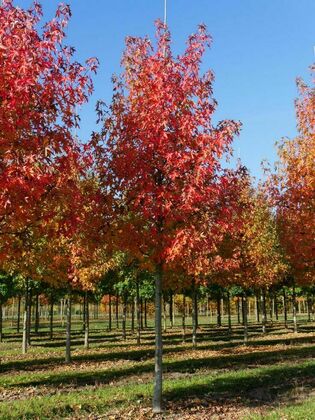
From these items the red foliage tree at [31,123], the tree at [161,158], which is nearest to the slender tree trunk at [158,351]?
the tree at [161,158]

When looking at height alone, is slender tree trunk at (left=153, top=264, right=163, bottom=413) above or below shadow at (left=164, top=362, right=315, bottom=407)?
above

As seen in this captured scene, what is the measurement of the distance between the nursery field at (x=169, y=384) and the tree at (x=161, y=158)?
1.26 m

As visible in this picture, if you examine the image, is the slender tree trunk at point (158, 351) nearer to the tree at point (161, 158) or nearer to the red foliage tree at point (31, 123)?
the tree at point (161, 158)

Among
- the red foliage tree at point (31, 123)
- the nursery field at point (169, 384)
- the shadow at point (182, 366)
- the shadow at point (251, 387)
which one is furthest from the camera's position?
the shadow at point (182, 366)

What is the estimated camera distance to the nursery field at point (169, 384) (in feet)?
32.4

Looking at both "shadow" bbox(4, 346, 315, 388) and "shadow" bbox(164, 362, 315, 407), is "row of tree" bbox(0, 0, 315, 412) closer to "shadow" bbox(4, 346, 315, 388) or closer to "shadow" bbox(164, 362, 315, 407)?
"shadow" bbox(164, 362, 315, 407)

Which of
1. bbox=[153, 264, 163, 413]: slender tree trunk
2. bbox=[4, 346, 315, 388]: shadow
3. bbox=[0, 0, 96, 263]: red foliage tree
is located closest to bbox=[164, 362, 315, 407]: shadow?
bbox=[153, 264, 163, 413]: slender tree trunk

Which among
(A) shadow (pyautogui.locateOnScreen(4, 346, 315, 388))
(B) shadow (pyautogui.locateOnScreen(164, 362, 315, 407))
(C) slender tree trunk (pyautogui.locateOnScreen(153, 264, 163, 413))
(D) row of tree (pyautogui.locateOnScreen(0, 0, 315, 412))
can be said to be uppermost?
(D) row of tree (pyautogui.locateOnScreen(0, 0, 315, 412))

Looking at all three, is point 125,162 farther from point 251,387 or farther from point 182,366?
point 182,366

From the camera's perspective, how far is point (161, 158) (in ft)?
34.6

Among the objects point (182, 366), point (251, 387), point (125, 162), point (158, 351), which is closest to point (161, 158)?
point (125, 162)

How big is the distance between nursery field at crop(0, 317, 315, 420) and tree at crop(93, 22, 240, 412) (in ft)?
4.13

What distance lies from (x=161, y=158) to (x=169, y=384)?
6.61 metres

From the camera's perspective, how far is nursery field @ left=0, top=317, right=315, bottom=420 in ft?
32.4
